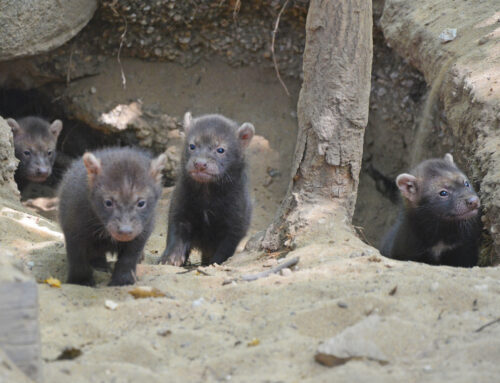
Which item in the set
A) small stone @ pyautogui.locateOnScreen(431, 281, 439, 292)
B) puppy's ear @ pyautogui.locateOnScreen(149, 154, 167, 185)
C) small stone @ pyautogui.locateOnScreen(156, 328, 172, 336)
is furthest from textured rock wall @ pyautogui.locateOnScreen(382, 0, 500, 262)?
small stone @ pyautogui.locateOnScreen(156, 328, 172, 336)

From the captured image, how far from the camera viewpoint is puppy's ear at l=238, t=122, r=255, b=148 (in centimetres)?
701

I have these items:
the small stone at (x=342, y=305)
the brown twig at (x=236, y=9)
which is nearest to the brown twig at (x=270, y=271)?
the small stone at (x=342, y=305)

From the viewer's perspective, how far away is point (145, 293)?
4383 mm

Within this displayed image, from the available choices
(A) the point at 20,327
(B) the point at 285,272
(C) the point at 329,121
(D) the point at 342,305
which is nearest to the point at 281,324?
(D) the point at 342,305

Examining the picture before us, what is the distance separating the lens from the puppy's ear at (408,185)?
696 centimetres

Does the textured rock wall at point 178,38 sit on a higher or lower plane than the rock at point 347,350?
higher

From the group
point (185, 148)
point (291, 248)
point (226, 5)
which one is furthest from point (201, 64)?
point (291, 248)

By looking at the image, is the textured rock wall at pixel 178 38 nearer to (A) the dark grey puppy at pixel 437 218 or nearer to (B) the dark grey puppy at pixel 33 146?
(B) the dark grey puppy at pixel 33 146

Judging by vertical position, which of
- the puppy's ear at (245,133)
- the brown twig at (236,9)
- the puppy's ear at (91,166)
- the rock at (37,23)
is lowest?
the puppy's ear at (91,166)

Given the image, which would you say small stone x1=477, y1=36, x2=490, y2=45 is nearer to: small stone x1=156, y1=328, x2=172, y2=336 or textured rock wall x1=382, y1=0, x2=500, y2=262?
textured rock wall x1=382, y1=0, x2=500, y2=262

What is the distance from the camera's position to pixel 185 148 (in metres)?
6.95

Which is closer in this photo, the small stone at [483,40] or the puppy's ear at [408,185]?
the puppy's ear at [408,185]

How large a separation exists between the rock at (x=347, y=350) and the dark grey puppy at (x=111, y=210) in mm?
1805

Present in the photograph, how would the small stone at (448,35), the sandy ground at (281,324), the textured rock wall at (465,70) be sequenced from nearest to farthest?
the sandy ground at (281,324) < the textured rock wall at (465,70) < the small stone at (448,35)
